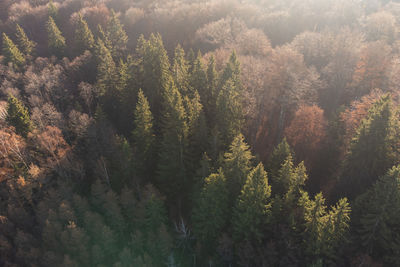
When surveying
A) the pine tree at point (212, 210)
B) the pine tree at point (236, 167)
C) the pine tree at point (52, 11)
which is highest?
the pine tree at point (52, 11)

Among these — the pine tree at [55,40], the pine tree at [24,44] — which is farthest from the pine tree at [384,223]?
the pine tree at [24,44]

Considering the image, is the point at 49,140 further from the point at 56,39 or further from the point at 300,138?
the point at 56,39

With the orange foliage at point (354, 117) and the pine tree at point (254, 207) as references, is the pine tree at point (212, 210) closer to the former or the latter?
the pine tree at point (254, 207)

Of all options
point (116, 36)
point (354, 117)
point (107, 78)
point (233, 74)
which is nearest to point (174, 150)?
point (233, 74)

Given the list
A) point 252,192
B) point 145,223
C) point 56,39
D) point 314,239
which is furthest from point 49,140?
point 56,39

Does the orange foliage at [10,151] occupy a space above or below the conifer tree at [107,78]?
below

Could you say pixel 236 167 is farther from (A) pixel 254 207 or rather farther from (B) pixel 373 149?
(B) pixel 373 149
